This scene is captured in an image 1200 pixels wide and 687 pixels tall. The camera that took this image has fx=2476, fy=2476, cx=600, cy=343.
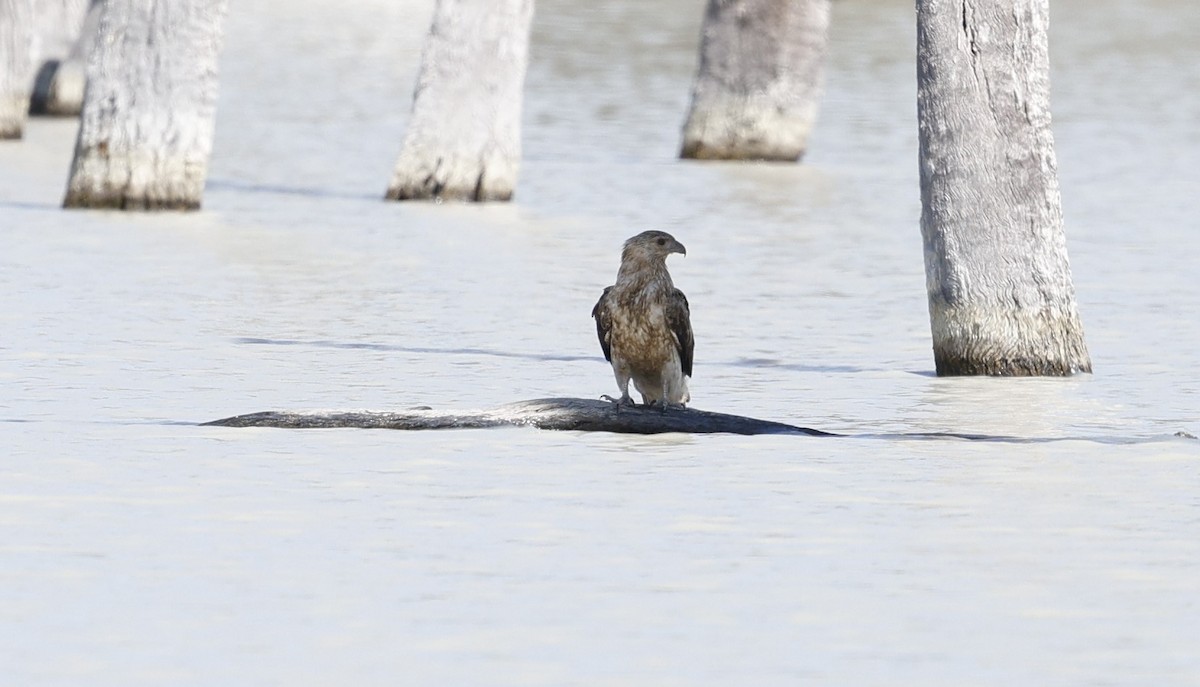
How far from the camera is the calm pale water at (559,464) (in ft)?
18.4

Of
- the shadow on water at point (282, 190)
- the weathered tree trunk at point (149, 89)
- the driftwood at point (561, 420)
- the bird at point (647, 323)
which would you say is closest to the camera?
the driftwood at point (561, 420)

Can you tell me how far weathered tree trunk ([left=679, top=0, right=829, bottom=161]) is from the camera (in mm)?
21500

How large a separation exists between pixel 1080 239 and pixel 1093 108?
1304cm

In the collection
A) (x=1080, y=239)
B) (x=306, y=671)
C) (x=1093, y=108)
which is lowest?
(x=306, y=671)

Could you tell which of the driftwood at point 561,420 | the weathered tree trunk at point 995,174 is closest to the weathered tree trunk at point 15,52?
the weathered tree trunk at point 995,174

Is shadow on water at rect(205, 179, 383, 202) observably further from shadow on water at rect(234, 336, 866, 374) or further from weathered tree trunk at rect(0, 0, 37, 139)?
shadow on water at rect(234, 336, 866, 374)

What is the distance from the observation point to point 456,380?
1033 centimetres

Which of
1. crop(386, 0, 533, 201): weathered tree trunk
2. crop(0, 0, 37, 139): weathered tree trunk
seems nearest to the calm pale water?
crop(386, 0, 533, 201): weathered tree trunk

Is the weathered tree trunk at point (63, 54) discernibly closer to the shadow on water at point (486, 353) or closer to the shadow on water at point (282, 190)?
the shadow on water at point (282, 190)

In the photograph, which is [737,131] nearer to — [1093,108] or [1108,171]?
[1108,171]

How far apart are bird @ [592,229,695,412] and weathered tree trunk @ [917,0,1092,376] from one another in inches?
73.2

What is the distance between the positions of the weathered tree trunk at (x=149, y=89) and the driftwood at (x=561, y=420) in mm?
7882

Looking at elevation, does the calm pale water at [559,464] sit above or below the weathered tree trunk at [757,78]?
below

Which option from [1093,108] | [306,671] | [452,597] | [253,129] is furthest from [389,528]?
[1093,108]
